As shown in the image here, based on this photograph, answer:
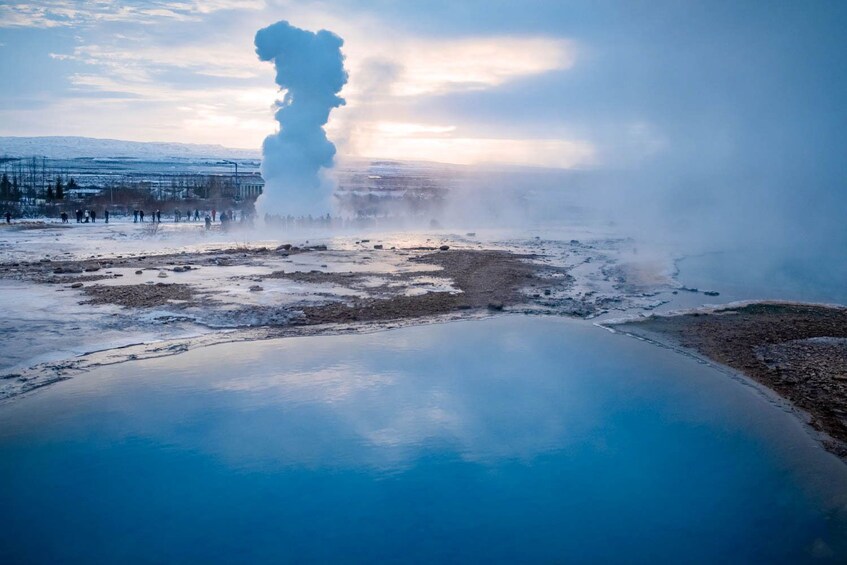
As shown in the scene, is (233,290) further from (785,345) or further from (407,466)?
(785,345)

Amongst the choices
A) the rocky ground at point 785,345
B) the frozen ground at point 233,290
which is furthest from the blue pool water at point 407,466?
the frozen ground at point 233,290

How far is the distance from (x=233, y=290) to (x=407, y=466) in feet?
23.4

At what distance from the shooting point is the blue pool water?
4.62 meters

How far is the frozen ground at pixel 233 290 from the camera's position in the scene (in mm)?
8617

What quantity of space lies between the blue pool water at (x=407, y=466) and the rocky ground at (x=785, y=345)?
435 mm

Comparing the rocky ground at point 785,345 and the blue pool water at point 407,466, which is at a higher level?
the rocky ground at point 785,345

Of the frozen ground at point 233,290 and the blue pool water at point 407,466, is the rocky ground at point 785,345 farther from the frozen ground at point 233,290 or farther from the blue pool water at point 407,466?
the frozen ground at point 233,290

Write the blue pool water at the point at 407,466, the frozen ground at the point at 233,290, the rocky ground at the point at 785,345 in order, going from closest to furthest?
the blue pool water at the point at 407,466, the rocky ground at the point at 785,345, the frozen ground at the point at 233,290

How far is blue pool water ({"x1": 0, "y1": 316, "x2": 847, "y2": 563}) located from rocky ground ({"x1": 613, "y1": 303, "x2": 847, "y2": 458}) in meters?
0.44

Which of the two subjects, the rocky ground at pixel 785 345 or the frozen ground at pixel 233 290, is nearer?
the rocky ground at pixel 785 345

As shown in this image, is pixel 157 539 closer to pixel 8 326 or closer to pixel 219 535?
pixel 219 535

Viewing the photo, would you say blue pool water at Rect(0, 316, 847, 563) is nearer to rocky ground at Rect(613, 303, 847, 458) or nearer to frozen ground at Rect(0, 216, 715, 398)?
rocky ground at Rect(613, 303, 847, 458)

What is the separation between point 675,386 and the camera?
762cm

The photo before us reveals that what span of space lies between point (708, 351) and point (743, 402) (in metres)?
1.85
